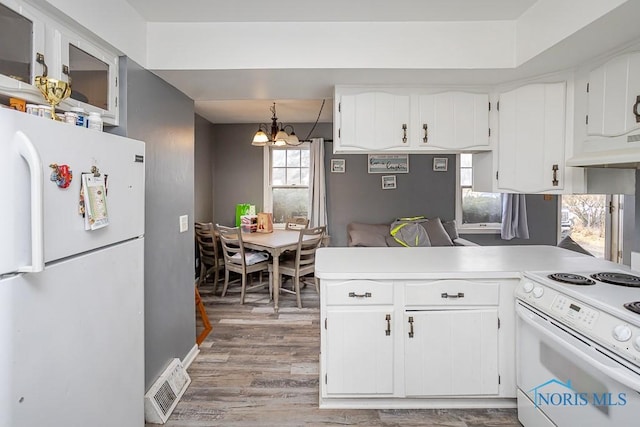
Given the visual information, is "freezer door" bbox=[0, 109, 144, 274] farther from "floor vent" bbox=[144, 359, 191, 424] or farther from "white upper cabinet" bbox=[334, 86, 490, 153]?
"white upper cabinet" bbox=[334, 86, 490, 153]

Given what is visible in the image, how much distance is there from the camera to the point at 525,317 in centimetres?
190

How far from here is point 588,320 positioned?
1.49m

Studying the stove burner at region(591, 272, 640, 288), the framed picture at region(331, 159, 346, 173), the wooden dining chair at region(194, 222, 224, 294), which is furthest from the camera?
the framed picture at region(331, 159, 346, 173)

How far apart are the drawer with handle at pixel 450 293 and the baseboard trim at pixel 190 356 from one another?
1711 mm

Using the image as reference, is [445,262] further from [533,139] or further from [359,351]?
[533,139]

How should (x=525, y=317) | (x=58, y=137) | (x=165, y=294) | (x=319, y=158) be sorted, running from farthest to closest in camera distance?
(x=319, y=158) → (x=165, y=294) → (x=525, y=317) → (x=58, y=137)

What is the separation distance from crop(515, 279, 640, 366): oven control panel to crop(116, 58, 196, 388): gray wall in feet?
7.02

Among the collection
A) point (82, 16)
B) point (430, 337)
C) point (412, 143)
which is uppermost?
point (82, 16)

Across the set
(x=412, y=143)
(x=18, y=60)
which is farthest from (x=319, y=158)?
(x=18, y=60)

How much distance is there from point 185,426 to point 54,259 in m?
1.45

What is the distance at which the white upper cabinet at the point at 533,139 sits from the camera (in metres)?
2.37

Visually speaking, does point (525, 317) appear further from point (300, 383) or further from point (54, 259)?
point (54, 259)

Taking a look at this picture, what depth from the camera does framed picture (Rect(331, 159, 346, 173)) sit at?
17.9 feet

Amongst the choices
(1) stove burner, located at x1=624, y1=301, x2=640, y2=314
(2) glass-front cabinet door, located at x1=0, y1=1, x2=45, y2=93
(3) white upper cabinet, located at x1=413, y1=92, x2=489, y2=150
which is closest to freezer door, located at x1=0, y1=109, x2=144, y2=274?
(2) glass-front cabinet door, located at x1=0, y1=1, x2=45, y2=93
